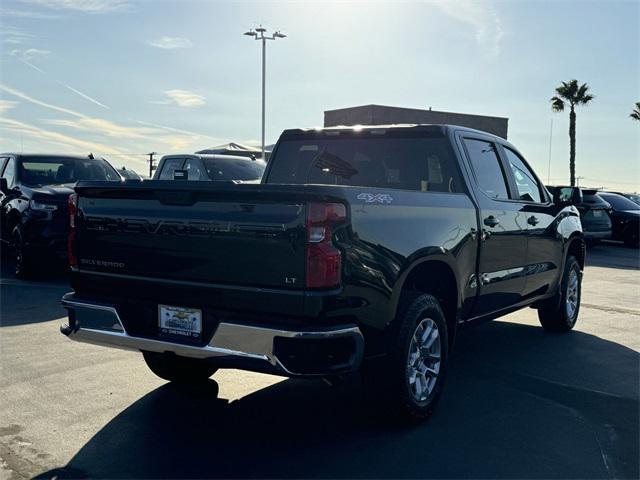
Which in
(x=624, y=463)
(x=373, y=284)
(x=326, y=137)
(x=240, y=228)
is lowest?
(x=624, y=463)

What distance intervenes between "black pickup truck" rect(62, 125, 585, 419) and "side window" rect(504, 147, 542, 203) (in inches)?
32.2

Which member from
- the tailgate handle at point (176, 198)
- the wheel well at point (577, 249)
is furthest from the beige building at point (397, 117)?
the tailgate handle at point (176, 198)

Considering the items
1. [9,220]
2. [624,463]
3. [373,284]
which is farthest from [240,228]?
[9,220]

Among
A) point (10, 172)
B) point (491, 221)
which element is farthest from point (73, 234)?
point (10, 172)

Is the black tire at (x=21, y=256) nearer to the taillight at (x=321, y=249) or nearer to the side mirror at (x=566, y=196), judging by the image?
the side mirror at (x=566, y=196)

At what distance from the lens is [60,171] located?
11836 millimetres

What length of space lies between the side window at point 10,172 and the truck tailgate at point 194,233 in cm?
765

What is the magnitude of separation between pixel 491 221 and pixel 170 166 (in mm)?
8591

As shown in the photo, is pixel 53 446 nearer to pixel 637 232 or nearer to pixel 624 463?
pixel 624 463

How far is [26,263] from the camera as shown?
35.3 feet

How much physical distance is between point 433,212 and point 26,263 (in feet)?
25.9

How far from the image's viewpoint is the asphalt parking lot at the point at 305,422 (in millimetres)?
3984

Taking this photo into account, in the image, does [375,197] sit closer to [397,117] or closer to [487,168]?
[487,168]

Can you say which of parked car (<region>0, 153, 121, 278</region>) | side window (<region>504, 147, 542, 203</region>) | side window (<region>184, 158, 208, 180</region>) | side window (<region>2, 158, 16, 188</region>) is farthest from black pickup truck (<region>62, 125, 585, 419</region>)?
side window (<region>2, 158, 16, 188</region>)
